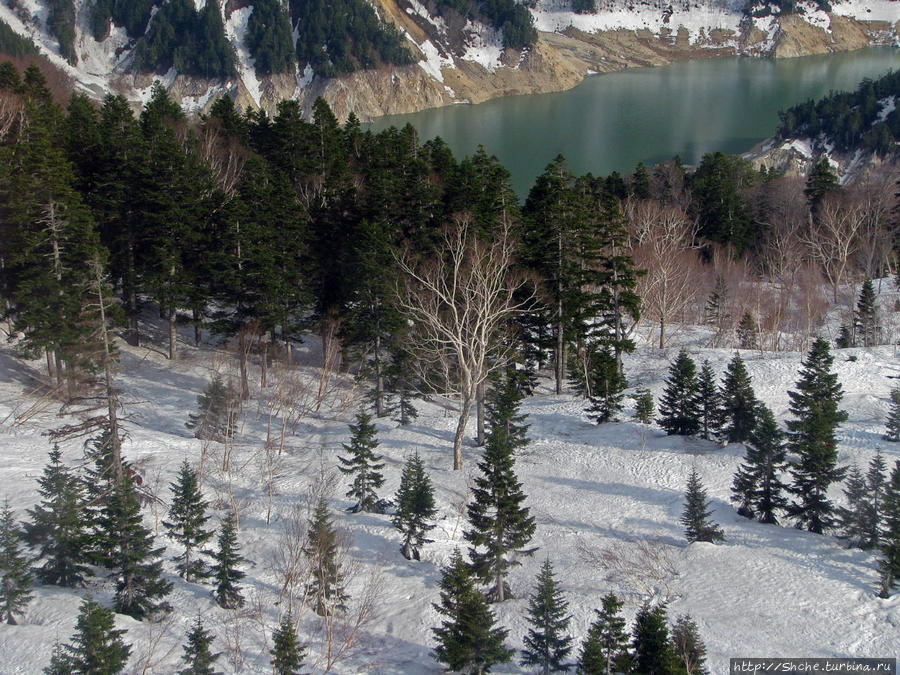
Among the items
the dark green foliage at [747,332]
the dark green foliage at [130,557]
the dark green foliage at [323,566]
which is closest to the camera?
the dark green foliage at [323,566]

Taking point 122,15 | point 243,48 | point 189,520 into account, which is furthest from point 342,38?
point 189,520

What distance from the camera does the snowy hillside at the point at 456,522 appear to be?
1559 centimetres

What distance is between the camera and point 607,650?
45.4 ft

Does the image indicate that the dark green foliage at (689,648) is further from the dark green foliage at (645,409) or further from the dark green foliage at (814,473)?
the dark green foliage at (645,409)

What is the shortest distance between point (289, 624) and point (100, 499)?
19.9ft

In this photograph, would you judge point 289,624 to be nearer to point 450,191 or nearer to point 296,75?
point 450,191

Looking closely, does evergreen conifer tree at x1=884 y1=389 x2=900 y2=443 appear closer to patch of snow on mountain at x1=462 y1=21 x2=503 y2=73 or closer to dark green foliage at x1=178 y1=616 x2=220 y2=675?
dark green foliage at x1=178 y1=616 x2=220 y2=675

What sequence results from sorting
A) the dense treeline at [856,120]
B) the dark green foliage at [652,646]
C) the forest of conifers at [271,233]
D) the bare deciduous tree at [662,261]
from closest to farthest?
the dark green foliage at [652,646]
the forest of conifers at [271,233]
the bare deciduous tree at [662,261]
the dense treeline at [856,120]

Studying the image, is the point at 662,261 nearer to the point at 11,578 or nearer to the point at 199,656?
the point at 199,656

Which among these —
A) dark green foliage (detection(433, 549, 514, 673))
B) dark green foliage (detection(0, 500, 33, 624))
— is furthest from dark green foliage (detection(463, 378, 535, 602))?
dark green foliage (detection(0, 500, 33, 624))

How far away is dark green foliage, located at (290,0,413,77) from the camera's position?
134375 millimetres

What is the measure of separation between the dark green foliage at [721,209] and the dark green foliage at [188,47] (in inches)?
3902

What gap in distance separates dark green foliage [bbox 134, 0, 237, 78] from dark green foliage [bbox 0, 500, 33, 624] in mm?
127177

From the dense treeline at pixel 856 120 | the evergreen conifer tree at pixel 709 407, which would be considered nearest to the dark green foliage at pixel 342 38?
the dense treeline at pixel 856 120
